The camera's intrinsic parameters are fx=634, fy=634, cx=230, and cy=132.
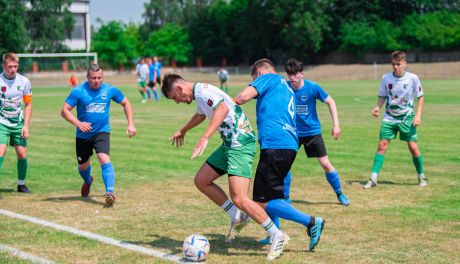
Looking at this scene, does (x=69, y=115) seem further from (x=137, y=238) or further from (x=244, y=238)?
(x=244, y=238)

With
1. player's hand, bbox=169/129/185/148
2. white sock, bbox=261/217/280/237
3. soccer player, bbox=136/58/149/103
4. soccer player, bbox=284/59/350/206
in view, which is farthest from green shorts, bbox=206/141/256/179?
soccer player, bbox=136/58/149/103

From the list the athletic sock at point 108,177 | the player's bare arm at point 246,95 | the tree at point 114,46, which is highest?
the player's bare arm at point 246,95

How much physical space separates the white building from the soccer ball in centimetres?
8805

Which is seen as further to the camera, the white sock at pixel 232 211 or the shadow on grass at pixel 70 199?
the shadow on grass at pixel 70 199

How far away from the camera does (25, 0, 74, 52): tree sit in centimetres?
7462

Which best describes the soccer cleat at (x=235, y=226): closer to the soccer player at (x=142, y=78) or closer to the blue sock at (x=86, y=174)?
the blue sock at (x=86, y=174)

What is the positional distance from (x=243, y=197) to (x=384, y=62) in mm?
77382

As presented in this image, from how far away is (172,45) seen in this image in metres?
106

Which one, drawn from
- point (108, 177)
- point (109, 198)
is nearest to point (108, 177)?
point (108, 177)

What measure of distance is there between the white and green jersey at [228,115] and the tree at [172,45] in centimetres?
9794

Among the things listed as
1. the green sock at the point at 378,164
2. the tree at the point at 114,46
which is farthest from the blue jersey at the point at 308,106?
the tree at the point at 114,46

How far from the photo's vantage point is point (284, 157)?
248 inches

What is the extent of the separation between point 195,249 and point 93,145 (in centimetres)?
375

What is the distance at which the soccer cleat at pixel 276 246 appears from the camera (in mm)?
6168
